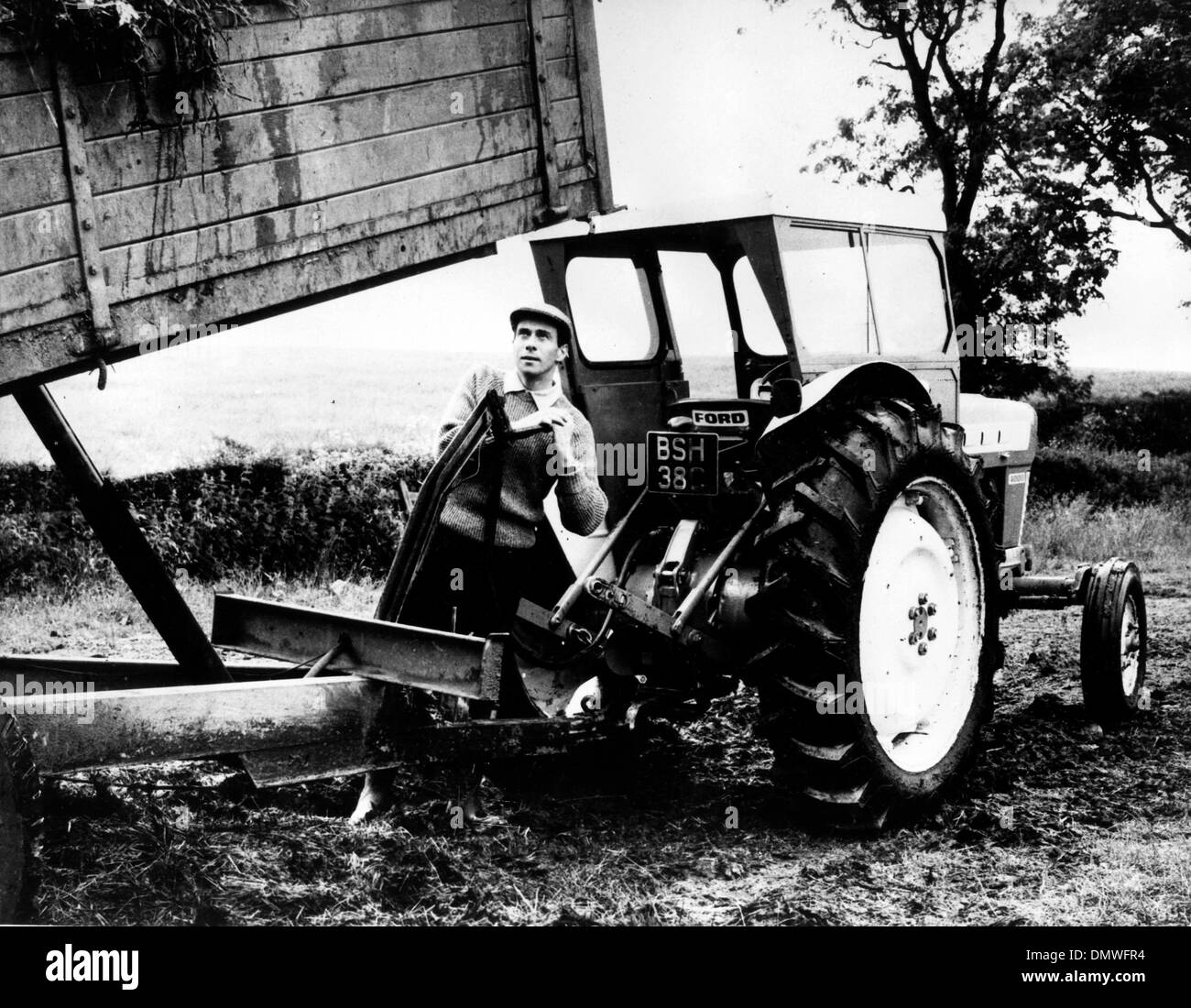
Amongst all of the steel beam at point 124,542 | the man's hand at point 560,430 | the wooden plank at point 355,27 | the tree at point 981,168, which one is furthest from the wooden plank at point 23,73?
the tree at point 981,168

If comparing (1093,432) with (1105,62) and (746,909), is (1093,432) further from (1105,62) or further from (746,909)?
(746,909)

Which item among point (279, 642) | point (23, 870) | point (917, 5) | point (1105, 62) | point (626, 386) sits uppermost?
point (917, 5)

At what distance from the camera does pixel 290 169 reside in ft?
11.4

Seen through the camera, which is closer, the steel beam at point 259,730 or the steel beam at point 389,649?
the steel beam at point 259,730

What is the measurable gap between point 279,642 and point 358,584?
14.8 ft

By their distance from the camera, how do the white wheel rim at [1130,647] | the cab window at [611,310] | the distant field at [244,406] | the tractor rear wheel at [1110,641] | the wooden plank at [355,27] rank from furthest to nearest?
the distant field at [244,406], the white wheel rim at [1130,647], the tractor rear wheel at [1110,641], the cab window at [611,310], the wooden plank at [355,27]

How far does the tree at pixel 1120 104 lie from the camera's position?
4.72m

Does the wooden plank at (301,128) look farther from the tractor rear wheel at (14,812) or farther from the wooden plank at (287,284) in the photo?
the tractor rear wheel at (14,812)

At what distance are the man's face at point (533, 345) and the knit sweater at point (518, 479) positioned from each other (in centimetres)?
6

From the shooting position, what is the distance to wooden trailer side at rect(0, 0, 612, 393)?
9.96ft

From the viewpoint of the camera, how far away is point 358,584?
8531 millimetres

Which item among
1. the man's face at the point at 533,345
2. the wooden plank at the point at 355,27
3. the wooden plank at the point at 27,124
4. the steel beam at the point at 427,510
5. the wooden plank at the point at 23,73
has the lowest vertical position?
the steel beam at the point at 427,510

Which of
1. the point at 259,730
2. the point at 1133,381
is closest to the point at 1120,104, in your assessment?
the point at 1133,381

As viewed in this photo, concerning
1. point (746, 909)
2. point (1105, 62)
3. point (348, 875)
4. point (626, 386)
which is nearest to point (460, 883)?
point (348, 875)
